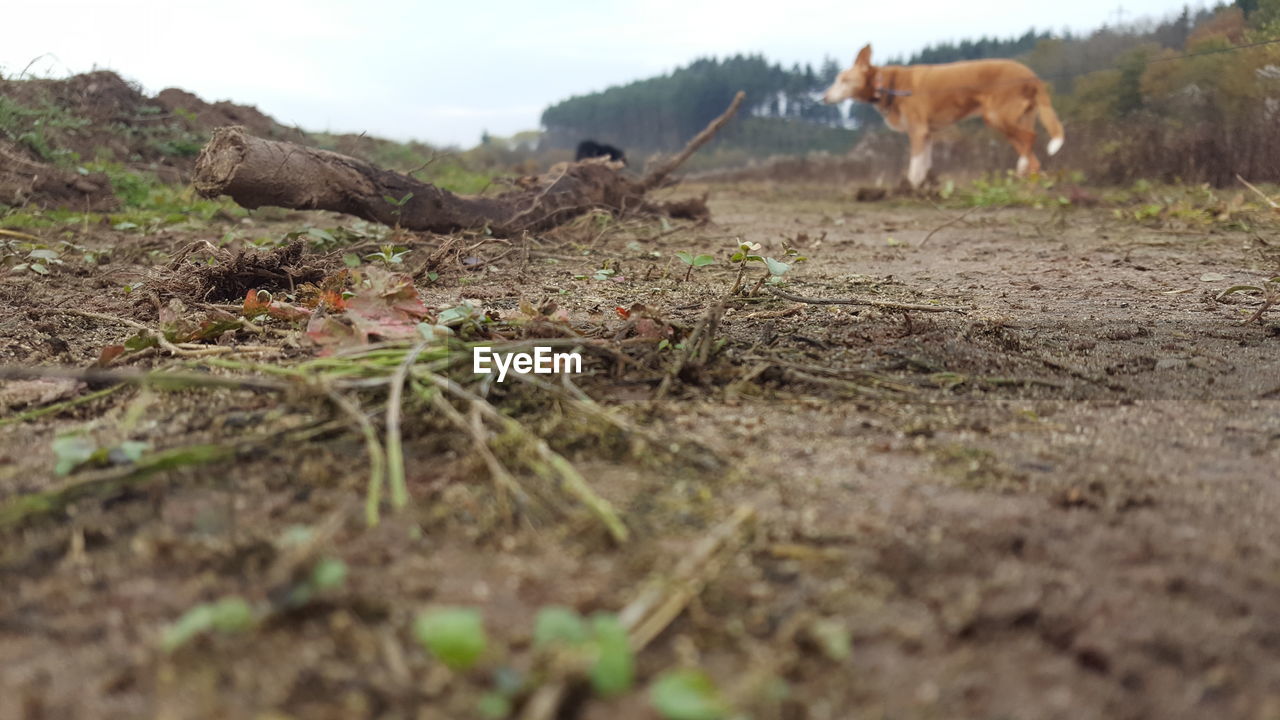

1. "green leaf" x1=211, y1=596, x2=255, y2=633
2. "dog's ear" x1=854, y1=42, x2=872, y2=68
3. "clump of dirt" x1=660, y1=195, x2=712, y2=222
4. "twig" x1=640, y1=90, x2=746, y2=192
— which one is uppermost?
"dog's ear" x1=854, y1=42, x2=872, y2=68

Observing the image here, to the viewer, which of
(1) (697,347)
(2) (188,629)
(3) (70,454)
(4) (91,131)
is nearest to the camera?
(2) (188,629)

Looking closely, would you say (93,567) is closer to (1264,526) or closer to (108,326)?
(1264,526)

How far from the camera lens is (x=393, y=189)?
3697 millimetres

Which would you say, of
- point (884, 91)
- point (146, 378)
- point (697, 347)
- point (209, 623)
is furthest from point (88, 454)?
point (884, 91)

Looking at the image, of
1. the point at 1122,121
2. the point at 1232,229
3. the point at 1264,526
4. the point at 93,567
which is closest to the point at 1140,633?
the point at 1264,526

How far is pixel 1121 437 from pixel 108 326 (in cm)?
251

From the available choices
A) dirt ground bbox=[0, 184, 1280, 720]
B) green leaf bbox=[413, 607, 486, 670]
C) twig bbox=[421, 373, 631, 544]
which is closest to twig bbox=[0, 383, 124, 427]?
dirt ground bbox=[0, 184, 1280, 720]

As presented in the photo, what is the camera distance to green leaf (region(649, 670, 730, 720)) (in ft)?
1.91

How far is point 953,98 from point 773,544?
30.6 ft

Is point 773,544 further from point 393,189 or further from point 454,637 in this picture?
point 393,189

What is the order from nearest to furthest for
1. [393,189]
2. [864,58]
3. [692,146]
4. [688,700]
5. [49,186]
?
[688,700] < [393,189] < [692,146] < [49,186] < [864,58]

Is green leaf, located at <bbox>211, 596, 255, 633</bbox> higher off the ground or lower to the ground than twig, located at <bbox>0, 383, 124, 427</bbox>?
lower

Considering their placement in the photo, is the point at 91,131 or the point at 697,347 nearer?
the point at 697,347

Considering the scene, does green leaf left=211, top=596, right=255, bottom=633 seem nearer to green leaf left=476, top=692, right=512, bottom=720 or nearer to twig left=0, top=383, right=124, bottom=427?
green leaf left=476, top=692, right=512, bottom=720
